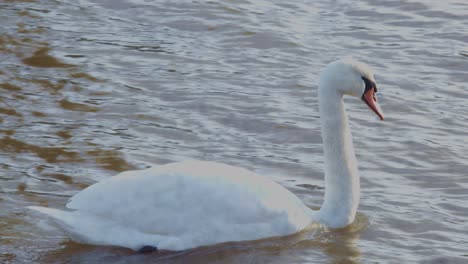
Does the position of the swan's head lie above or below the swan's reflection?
above

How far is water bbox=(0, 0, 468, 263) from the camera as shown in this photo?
7.71m

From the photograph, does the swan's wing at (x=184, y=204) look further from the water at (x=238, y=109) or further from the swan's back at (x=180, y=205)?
the water at (x=238, y=109)

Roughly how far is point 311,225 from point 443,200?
4.30ft

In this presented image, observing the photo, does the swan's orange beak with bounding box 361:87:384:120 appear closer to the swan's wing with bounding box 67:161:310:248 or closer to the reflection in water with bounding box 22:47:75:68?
the swan's wing with bounding box 67:161:310:248

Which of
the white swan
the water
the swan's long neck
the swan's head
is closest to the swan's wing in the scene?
the white swan

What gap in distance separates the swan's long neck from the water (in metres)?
0.16

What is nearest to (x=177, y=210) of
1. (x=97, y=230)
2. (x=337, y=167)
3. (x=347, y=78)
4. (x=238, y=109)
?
(x=97, y=230)

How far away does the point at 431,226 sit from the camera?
794 cm

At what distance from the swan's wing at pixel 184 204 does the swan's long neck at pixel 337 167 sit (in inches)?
24.6

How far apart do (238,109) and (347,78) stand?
2.92 metres

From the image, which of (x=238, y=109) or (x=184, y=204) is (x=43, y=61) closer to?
(x=238, y=109)

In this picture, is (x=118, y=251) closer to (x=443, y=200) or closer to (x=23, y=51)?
(x=443, y=200)

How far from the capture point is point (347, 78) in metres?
7.70

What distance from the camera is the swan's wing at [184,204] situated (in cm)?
723
